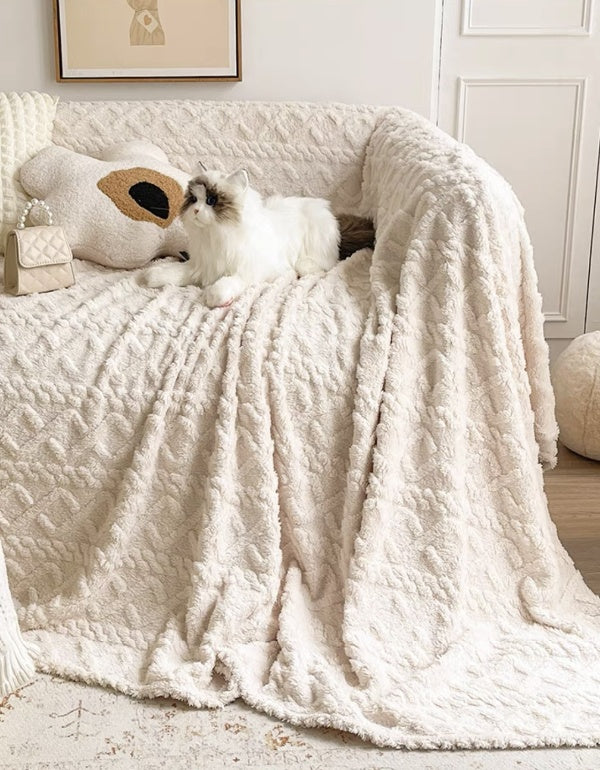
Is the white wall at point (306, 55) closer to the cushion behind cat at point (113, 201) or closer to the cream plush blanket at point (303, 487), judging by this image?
the cushion behind cat at point (113, 201)

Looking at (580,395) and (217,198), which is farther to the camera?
(580,395)

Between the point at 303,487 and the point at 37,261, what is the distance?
73 cm

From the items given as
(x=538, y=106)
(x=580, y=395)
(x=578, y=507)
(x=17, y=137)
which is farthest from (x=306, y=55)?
(x=578, y=507)

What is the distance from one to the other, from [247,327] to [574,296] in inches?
64.4

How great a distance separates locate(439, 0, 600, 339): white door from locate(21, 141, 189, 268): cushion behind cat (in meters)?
1.04

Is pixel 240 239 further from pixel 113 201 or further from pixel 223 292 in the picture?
pixel 113 201

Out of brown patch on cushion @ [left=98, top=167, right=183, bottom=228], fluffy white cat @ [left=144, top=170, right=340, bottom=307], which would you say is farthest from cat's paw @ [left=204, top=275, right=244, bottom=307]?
brown patch on cushion @ [left=98, top=167, right=183, bottom=228]

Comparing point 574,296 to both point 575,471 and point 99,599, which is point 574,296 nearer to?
point 575,471

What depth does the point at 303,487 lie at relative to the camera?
1683 mm

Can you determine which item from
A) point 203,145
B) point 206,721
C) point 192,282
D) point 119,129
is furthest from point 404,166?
point 206,721

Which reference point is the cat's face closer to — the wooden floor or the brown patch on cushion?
the brown patch on cushion

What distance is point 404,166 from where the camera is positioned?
204cm

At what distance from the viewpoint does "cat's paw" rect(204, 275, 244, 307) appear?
185cm

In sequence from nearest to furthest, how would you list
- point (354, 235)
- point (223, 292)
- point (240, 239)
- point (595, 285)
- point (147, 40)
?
point (223, 292), point (240, 239), point (354, 235), point (147, 40), point (595, 285)
